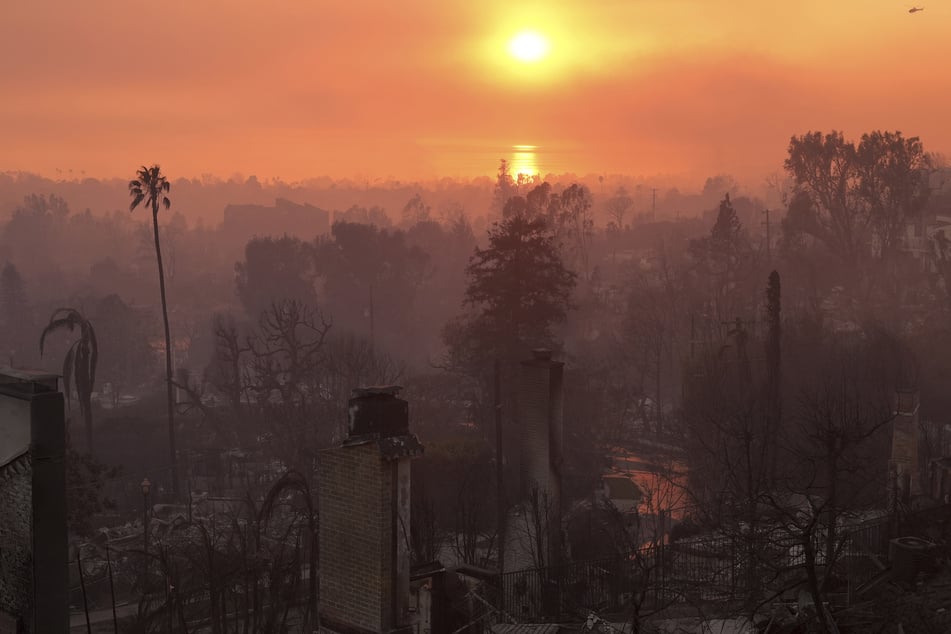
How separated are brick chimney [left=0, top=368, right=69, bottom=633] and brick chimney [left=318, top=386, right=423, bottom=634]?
2.43m

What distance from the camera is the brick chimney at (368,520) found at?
9.84 meters

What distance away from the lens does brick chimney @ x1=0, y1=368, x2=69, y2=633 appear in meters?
8.62

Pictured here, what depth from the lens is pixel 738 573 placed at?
54.9 ft

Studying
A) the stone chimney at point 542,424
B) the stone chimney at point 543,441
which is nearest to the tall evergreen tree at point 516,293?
the stone chimney at point 543,441

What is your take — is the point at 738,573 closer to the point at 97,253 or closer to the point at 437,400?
the point at 437,400

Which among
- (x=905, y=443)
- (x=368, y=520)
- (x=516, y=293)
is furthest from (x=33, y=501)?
(x=516, y=293)

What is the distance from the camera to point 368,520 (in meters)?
9.88

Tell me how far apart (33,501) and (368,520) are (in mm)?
2938

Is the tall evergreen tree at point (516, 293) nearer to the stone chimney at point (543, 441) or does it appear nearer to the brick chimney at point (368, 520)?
the stone chimney at point (543, 441)

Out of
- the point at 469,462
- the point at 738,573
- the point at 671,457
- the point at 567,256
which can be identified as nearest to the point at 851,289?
the point at 567,256

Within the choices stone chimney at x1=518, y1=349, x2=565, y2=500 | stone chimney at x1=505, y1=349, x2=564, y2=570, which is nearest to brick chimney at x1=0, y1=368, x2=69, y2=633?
stone chimney at x1=505, y1=349, x2=564, y2=570

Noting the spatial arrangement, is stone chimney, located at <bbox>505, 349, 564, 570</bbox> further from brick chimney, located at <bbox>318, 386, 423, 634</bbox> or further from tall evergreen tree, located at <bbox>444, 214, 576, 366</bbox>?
tall evergreen tree, located at <bbox>444, 214, 576, 366</bbox>

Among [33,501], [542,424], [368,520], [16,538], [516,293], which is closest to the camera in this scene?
[33,501]

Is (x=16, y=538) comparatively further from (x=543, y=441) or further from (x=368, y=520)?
(x=543, y=441)
